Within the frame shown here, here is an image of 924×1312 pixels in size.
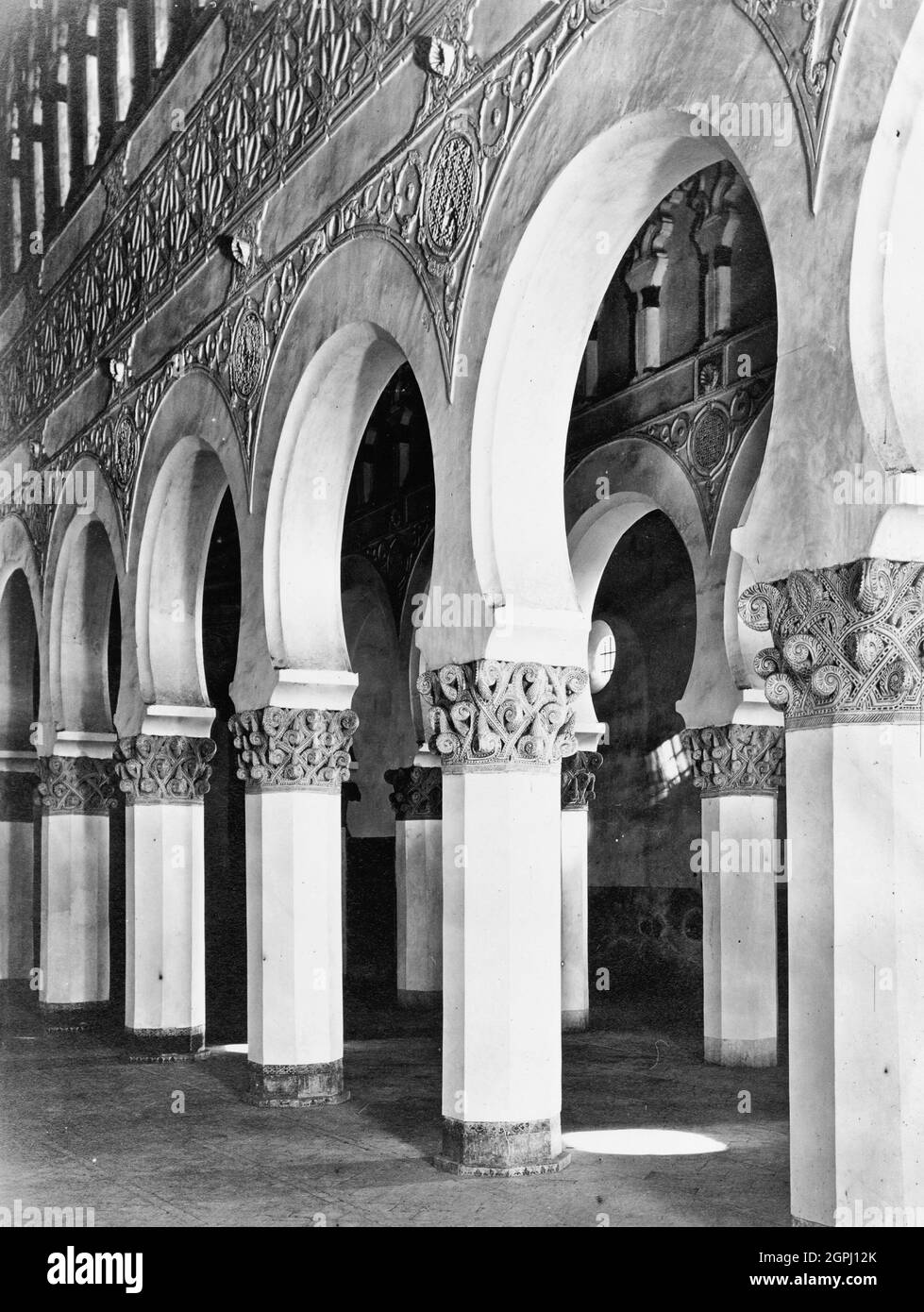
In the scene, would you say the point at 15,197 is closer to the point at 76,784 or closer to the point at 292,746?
the point at 76,784

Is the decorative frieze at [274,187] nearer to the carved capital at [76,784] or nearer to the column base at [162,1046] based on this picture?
the carved capital at [76,784]

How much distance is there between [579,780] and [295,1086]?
15.0 feet

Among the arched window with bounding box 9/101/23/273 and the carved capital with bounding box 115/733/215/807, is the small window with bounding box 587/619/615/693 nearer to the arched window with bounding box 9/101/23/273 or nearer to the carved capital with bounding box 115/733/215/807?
the carved capital with bounding box 115/733/215/807

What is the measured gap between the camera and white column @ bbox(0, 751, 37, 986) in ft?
55.7

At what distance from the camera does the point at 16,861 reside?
17.3 meters

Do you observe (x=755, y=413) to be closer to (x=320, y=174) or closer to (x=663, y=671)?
(x=320, y=174)

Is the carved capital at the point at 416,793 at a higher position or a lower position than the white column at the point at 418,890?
higher

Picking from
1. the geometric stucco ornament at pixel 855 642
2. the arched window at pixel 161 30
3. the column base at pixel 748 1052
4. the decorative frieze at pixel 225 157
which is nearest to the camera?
the geometric stucco ornament at pixel 855 642

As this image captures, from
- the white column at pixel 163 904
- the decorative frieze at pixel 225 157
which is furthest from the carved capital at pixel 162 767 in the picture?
the decorative frieze at pixel 225 157

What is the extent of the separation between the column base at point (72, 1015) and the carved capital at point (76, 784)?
182 cm

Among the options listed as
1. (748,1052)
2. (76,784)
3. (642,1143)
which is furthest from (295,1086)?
(76,784)

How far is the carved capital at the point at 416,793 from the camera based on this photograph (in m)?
14.3

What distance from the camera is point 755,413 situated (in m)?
10.9

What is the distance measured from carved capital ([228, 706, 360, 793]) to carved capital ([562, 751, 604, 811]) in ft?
12.3
